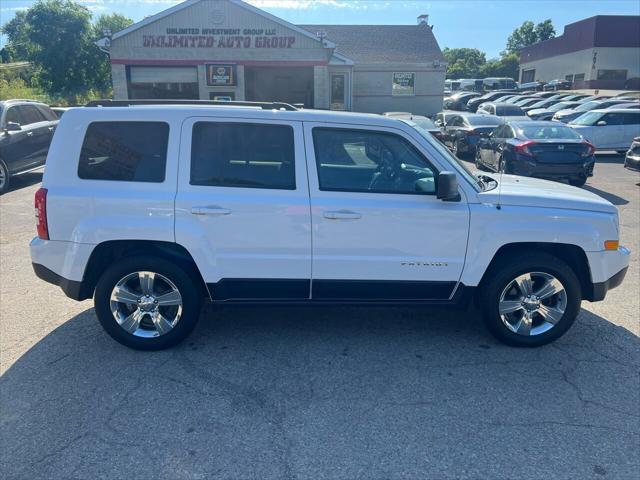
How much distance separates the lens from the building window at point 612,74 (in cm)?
5069

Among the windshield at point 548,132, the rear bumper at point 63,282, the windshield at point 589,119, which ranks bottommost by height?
the rear bumper at point 63,282

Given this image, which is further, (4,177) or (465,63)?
(465,63)

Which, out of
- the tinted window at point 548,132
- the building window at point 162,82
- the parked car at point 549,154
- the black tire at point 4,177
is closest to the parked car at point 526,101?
the building window at point 162,82

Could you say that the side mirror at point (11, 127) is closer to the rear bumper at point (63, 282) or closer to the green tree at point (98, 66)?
the rear bumper at point (63, 282)

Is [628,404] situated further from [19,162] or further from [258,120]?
[19,162]

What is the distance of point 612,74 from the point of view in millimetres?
51000

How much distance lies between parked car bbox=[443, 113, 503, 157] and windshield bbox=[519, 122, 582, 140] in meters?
3.88

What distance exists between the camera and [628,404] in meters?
3.42

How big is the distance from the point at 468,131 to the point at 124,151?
1392 centimetres

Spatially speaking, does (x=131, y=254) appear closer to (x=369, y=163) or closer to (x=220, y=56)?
(x=369, y=163)

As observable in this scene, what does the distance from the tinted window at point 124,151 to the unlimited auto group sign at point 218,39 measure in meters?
20.5

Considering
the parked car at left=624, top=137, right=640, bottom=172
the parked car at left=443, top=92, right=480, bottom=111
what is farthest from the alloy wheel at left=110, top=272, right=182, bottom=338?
the parked car at left=443, top=92, right=480, bottom=111

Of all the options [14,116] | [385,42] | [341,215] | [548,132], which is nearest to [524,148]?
[548,132]

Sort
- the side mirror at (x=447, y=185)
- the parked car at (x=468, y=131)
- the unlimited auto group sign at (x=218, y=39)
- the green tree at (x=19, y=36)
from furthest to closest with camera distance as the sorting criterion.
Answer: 1. the green tree at (x=19, y=36)
2. the unlimited auto group sign at (x=218, y=39)
3. the parked car at (x=468, y=131)
4. the side mirror at (x=447, y=185)
